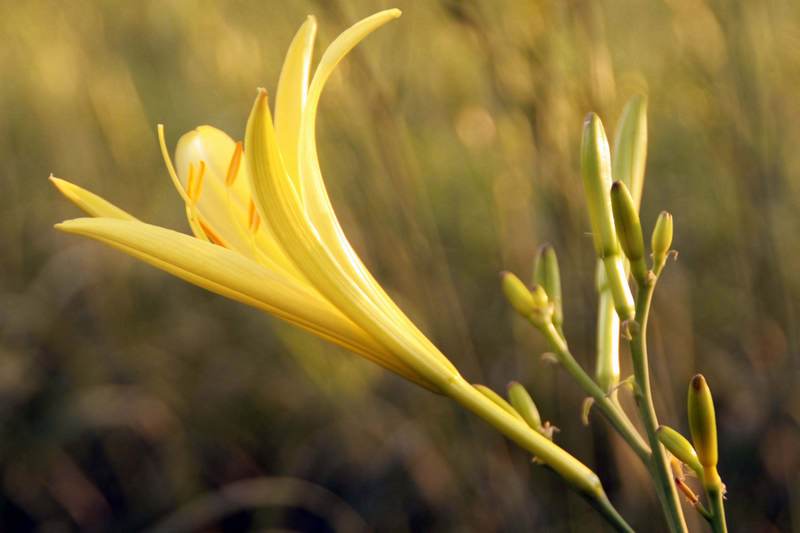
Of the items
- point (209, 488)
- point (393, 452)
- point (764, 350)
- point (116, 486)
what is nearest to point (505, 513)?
point (393, 452)

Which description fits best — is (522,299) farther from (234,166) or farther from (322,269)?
(234,166)

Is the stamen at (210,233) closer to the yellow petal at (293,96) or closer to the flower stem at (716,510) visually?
the yellow petal at (293,96)

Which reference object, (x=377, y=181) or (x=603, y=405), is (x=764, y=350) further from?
(x=603, y=405)

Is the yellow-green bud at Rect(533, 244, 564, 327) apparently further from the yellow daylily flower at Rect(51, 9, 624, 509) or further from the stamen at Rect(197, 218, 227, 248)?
the stamen at Rect(197, 218, 227, 248)

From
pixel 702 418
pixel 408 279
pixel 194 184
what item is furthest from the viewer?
pixel 408 279

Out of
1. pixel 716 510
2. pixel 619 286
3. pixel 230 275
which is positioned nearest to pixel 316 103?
pixel 230 275

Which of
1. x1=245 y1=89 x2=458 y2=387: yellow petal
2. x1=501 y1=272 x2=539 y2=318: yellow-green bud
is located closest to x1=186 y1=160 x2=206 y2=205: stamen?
x1=245 y1=89 x2=458 y2=387: yellow petal

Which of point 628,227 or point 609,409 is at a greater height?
point 628,227
